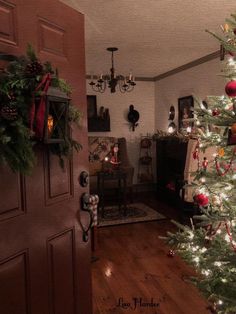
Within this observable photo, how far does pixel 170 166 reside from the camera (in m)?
5.49

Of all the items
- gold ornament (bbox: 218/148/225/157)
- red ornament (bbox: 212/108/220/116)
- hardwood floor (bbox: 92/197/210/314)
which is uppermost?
red ornament (bbox: 212/108/220/116)

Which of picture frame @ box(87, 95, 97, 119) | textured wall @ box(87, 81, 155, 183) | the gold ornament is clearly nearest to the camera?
the gold ornament

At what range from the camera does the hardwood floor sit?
7.54 ft

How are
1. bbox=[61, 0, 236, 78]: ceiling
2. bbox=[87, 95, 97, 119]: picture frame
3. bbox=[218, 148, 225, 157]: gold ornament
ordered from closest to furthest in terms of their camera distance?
1. bbox=[218, 148, 225, 157]: gold ornament
2. bbox=[61, 0, 236, 78]: ceiling
3. bbox=[87, 95, 97, 119]: picture frame

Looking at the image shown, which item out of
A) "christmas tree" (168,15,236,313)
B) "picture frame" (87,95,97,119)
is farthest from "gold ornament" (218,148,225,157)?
"picture frame" (87,95,97,119)

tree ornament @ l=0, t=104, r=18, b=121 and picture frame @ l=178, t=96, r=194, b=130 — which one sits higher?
picture frame @ l=178, t=96, r=194, b=130

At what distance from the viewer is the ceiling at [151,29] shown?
8.87 ft

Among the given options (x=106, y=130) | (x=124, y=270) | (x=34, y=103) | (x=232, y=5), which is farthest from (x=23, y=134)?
(x=106, y=130)

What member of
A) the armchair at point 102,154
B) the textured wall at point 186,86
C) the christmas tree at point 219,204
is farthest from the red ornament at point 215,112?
the armchair at point 102,154

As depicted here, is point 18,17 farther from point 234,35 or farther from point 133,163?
point 133,163

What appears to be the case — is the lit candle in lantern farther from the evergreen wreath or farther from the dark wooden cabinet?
the dark wooden cabinet

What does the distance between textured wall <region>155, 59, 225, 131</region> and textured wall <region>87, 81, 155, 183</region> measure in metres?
0.16

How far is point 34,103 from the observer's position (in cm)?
125

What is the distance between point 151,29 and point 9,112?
2.63 meters
